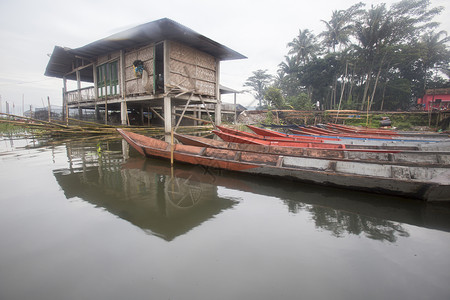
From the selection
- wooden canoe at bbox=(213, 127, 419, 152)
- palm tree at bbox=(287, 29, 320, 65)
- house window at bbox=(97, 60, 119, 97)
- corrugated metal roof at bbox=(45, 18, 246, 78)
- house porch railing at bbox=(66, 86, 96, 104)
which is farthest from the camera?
palm tree at bbox=(287, 29, 320, 65)

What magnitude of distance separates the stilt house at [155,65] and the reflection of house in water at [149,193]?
538 cm

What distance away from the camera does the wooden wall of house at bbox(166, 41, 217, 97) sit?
977cm

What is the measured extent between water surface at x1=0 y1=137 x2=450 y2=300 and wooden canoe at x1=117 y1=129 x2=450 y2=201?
216mm

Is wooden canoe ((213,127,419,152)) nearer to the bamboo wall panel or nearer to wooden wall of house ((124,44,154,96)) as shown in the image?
wooden wall of house ((124,44,154,96))

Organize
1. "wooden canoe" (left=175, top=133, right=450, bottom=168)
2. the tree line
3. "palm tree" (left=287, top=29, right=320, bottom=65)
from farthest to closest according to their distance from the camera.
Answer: "palm tree" (left=287, top=29, right=320, bottom=65) → the tree line → "wooden canoe" (left=175, top=133, right=450, bottom=168)

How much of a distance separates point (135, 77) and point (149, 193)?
8.76m

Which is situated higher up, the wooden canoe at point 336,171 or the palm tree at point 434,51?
the palm tree at point 434,51

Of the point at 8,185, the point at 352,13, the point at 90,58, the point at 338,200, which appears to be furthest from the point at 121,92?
the point at 352,13

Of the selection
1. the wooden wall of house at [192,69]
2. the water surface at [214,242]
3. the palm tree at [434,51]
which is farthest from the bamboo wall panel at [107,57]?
the palm tree at [434,51]

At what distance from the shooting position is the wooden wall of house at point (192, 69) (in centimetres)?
→ 977

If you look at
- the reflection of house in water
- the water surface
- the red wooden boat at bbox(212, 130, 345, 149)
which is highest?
the red wooden boat at bbox(212, 130, 345, 149)

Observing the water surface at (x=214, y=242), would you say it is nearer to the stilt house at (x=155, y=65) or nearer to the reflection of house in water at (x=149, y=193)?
the reflection of house in water at (x=149, y=193)

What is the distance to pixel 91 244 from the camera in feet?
7.23

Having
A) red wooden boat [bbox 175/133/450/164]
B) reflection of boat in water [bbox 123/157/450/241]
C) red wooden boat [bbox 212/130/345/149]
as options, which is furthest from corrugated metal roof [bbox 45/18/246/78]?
reflection of boat in water [bbox 123/157/450/241]
